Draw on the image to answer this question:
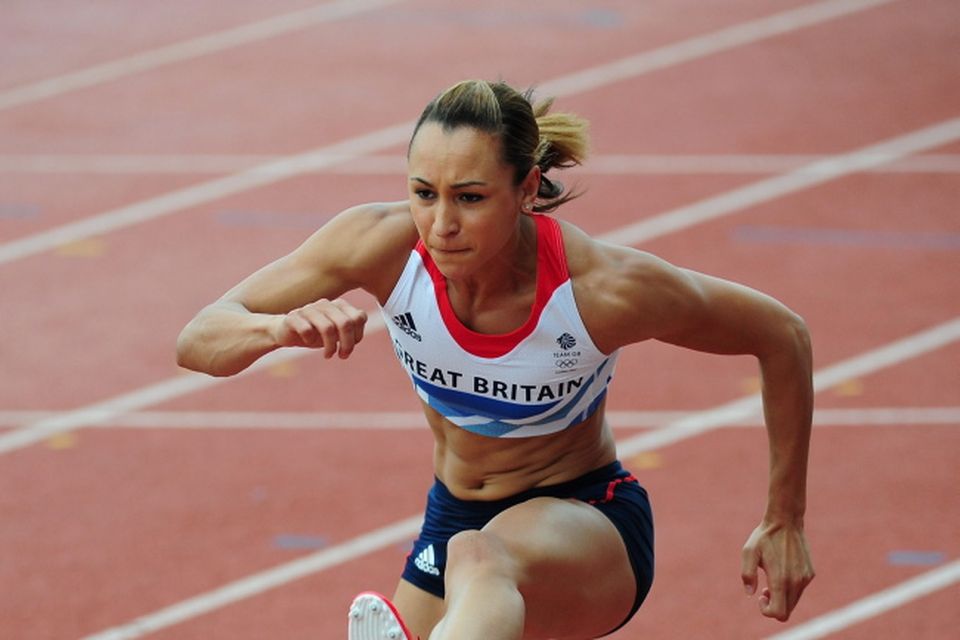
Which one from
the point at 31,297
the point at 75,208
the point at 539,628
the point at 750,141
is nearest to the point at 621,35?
the point at 750,141

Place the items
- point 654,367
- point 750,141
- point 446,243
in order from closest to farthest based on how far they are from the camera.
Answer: point 446,243 → point 654,367 → point 750,141

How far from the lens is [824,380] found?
6.62 metres

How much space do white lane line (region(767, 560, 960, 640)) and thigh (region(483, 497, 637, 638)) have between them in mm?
1616

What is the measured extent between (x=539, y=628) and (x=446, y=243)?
785mm

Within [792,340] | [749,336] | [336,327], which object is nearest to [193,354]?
[336,327]

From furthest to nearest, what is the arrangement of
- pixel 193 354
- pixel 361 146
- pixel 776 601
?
1. pixel 361 146
2. pixel 776 601
3. pixel 193 354

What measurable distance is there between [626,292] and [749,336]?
30 cm

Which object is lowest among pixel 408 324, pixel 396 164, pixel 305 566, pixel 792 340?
pixel 305 566

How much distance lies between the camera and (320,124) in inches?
365

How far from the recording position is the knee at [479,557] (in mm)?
3162

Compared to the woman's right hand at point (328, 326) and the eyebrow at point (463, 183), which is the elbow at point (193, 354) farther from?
the eyebrow at point (463, 183)

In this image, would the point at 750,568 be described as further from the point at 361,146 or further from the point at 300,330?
the point at 361,146

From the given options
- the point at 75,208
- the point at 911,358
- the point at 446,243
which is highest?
the point at 446,243

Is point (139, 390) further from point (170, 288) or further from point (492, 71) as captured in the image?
point (492, 71)
